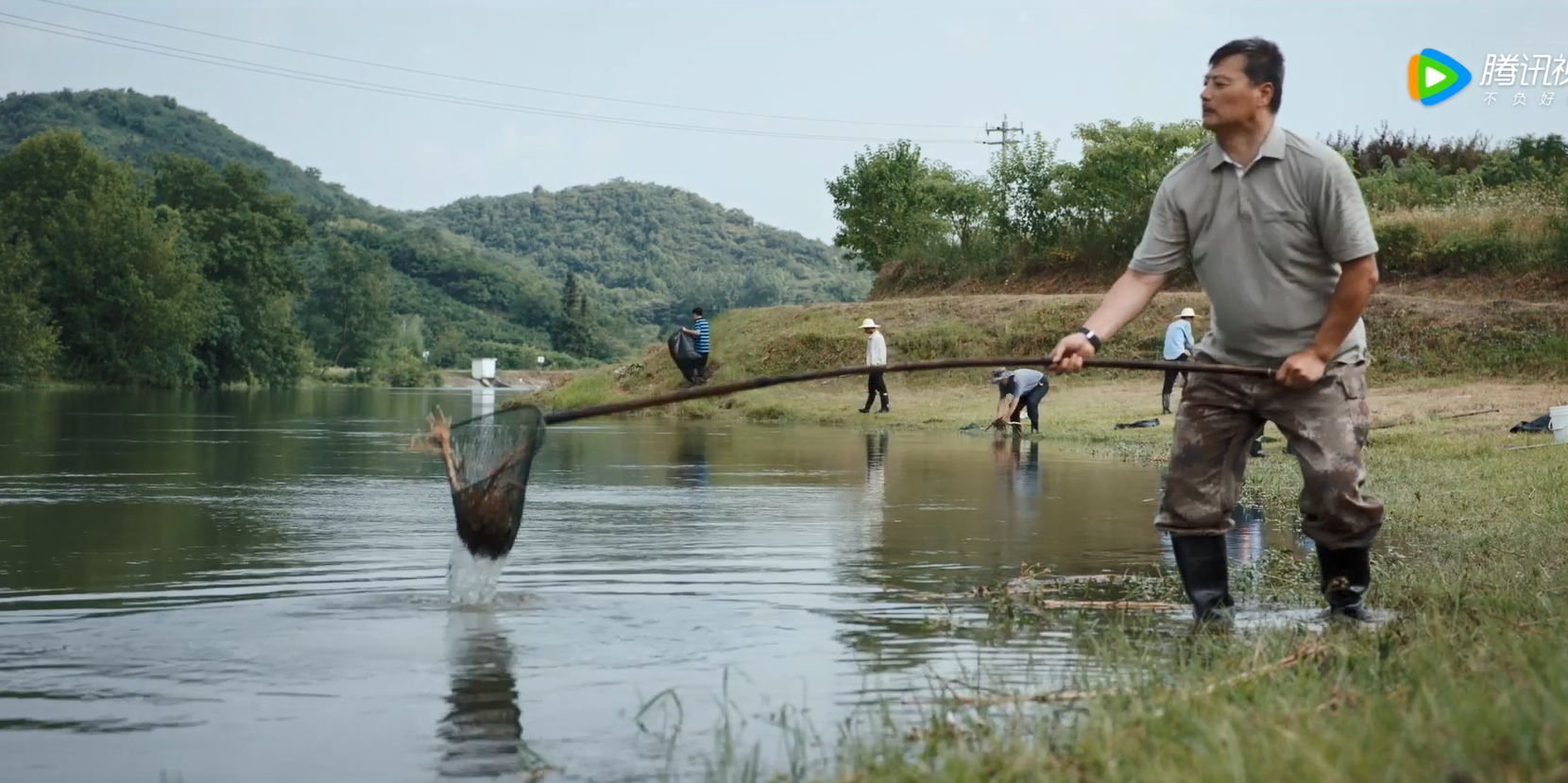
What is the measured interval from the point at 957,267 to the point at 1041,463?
2937 centimetres

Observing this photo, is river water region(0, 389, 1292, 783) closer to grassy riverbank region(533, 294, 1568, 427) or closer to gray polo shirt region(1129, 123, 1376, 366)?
gray polo shirt region(1129, 123, 1376, 366)

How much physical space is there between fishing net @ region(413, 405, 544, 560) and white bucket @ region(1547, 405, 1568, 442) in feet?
35.0

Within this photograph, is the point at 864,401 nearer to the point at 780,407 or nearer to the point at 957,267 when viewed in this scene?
the point at 780,407

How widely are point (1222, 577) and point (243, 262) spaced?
276 ft

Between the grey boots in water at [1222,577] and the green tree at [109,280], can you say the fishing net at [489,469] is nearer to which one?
the grey boots in water at [1222,577]

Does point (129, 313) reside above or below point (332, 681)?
above

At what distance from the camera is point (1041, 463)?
17281 millimetres

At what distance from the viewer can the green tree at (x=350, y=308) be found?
125m

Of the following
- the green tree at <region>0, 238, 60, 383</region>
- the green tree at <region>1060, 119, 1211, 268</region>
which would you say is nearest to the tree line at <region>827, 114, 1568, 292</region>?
the green tree at <region>1060, 119, 1211, 268</region>

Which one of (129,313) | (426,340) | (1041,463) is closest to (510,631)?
(1041,463)

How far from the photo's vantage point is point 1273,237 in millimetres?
6004

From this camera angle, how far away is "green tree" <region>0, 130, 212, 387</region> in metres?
70.6

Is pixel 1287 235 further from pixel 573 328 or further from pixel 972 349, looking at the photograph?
pixel 573 328

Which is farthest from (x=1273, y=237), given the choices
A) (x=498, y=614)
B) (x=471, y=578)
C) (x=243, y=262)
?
(x=243, y=262)
